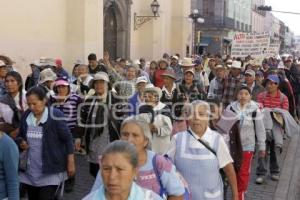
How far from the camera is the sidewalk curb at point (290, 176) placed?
22.3 ft

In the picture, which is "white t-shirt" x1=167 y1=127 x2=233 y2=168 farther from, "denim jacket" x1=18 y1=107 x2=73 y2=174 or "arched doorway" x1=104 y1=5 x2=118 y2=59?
"arched doorway" x1=104 y1=5 x2=118 y2=59

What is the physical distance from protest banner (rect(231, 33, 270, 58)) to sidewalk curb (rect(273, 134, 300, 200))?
541 cm

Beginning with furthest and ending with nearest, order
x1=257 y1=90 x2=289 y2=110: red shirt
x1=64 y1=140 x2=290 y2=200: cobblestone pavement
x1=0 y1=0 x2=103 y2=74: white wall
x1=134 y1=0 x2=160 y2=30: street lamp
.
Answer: x1=134 y1=0 x2=160 y2=30: street lamp → x1=0 y1=0 x2=103 y2=74: white wall → x1=257 y1=90 x2=289 y2=110: red shirt → x1=64 y1=140 x2=290 y2=200: cobblestone pavement

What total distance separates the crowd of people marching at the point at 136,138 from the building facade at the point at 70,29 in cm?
320

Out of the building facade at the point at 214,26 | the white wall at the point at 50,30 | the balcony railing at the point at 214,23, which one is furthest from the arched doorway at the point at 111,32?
the balcony railing at the point at 214,23

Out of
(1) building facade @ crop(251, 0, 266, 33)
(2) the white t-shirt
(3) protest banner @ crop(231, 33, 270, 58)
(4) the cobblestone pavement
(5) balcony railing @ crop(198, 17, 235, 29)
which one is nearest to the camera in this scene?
(2) the white t-shirt

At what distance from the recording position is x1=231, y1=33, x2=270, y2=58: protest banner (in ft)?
49.0

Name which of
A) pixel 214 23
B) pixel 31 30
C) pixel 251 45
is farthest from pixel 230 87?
pixel 214 23

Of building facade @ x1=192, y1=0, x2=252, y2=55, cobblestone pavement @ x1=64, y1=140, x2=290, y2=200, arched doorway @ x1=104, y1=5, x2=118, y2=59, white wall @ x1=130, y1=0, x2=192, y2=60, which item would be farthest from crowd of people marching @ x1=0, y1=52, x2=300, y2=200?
building facade @ x1=192, y1=0, x2=252, y2=55

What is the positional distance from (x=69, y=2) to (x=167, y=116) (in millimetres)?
8577

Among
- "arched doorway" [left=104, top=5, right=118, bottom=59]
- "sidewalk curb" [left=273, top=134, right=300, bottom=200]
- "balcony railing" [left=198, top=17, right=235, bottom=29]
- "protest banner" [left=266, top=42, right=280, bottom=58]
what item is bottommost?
"sidewalk curb" [left=273, top=134, right=300, bottom=200]

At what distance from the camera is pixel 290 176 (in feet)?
25.4

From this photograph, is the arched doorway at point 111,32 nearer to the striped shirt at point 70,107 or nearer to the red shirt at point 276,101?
the red shirt at point 276,101

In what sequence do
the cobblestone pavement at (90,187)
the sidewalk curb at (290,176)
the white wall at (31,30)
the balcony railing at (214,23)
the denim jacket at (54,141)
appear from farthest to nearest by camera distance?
the balcony railing at (214,23), the white wall at (31,30), the sidewalk curb at (290,176), the cobblestone pavement at (90,187), the denim jacket at (54,141)
